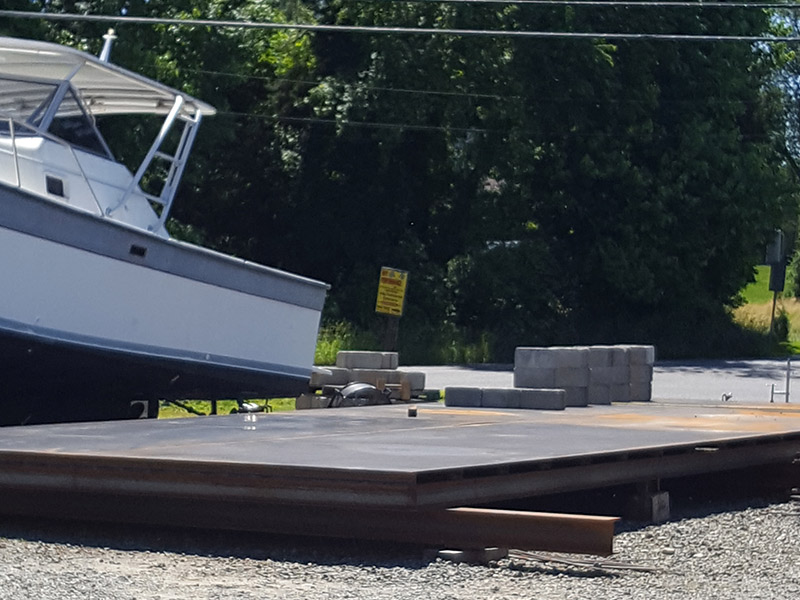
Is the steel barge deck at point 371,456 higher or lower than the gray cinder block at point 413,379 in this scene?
lower

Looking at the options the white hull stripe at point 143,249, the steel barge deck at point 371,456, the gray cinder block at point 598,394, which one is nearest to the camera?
the steel barge deck at point 371,456

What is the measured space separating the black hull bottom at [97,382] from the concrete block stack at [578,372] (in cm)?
271

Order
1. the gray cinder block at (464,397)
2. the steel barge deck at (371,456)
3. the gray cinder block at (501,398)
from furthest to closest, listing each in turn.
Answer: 1. the gray cinder block at (464,397)
2. the gray cinder block at (501,398)
3. the steel barge deck at (371,456)

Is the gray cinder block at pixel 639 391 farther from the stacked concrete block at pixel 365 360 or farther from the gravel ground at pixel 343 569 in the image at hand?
the gravel ground at pixel 343 569

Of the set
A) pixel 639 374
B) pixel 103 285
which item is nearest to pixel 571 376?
pixel 639 374

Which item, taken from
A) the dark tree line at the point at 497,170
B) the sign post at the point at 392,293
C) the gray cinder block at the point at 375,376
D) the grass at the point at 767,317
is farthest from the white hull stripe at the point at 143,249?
the dark tree line at the point at 497,170

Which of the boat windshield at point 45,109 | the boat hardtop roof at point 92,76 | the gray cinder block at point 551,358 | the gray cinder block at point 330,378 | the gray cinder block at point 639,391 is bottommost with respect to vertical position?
the gray cinder block at point 330,378

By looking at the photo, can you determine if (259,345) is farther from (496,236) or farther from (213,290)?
(496,236)

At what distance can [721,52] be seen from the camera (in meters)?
39.0

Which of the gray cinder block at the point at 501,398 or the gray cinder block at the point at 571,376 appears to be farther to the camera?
the gray cinder block at the point at 571,376

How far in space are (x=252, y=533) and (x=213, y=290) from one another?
18.4 ft

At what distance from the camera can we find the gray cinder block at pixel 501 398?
14.5 m

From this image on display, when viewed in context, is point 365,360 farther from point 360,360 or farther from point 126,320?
point 126,320

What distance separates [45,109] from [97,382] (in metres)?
Answer: 2.94
